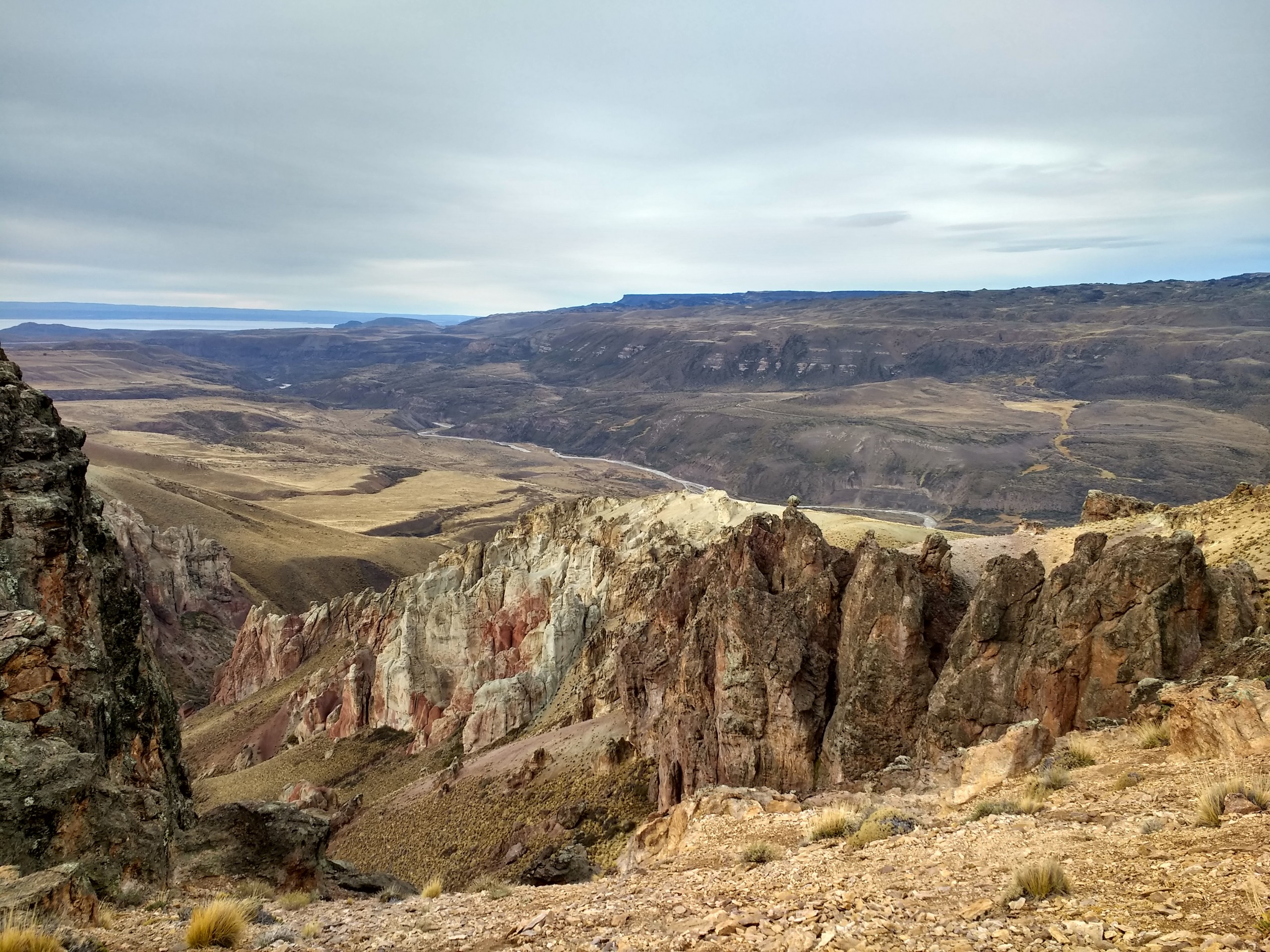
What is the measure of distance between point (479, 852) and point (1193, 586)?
2426cm

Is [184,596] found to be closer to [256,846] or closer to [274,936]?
[256,846]

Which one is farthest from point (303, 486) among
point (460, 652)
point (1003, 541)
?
point (1003, 541)

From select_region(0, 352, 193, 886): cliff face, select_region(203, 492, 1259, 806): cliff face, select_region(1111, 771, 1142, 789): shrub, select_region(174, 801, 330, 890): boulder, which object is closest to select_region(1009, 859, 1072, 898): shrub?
select_region(1111, 771, 1142, 789): shrub

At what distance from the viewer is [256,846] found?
15734mm

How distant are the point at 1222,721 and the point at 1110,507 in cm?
2881

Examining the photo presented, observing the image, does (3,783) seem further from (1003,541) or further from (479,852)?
(1003,541)

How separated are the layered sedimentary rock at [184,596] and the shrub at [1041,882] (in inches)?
2848

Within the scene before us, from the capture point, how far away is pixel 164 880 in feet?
41.6

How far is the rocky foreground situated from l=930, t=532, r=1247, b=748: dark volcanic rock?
563 cm

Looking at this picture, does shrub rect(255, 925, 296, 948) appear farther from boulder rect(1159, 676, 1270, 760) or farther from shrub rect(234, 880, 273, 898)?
boulder rect(1159, 676, 1270, 760)

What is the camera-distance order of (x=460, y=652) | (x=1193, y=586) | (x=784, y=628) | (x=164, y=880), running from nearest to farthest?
(x=164, y=880) → (x=1193, y=586) → (x=784, y=628) → (x=460, y=652)

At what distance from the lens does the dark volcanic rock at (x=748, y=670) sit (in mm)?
25359

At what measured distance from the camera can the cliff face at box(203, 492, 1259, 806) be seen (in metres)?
20.4

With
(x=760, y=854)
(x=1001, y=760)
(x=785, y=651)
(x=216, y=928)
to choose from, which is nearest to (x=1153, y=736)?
(x=1001, y=760)
